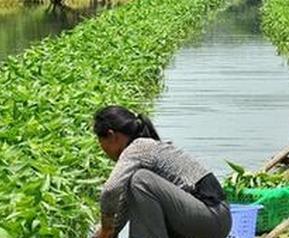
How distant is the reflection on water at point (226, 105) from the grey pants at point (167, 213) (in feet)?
17.6

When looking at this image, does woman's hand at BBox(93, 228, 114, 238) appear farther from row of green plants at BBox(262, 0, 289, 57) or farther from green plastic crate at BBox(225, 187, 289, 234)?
row of green plants at BBox(262, 0, 289, 57)

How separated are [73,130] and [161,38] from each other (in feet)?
43.6

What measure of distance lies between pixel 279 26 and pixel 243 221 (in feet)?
72.8

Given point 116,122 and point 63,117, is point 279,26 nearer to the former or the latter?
point 63,117

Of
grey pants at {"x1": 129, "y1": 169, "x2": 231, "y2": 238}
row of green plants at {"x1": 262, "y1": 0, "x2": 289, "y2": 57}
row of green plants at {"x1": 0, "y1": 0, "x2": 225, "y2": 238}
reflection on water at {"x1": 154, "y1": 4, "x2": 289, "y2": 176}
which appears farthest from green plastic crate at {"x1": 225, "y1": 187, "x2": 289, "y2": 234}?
row of green plants at {"x1": 262, "y1": 0, "x2": 289, "y2": 57}

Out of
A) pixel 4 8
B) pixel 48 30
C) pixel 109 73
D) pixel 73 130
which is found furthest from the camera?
pixel 4 8

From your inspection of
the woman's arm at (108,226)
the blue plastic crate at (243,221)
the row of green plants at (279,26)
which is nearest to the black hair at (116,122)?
the woman's arm at (108,226)

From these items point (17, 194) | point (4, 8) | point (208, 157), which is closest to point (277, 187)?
point (17, 194)

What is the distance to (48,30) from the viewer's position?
32.2 m

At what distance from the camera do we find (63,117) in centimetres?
952

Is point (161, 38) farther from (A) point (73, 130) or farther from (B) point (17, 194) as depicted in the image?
(B) point (17, 194)

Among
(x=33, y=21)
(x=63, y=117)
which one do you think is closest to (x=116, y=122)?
(x=63, y=117)

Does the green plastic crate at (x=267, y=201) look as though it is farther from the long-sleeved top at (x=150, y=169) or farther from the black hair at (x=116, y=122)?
the black hair at (x=116, y=122)

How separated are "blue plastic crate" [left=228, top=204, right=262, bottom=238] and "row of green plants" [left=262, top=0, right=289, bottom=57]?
16617 millimetres
